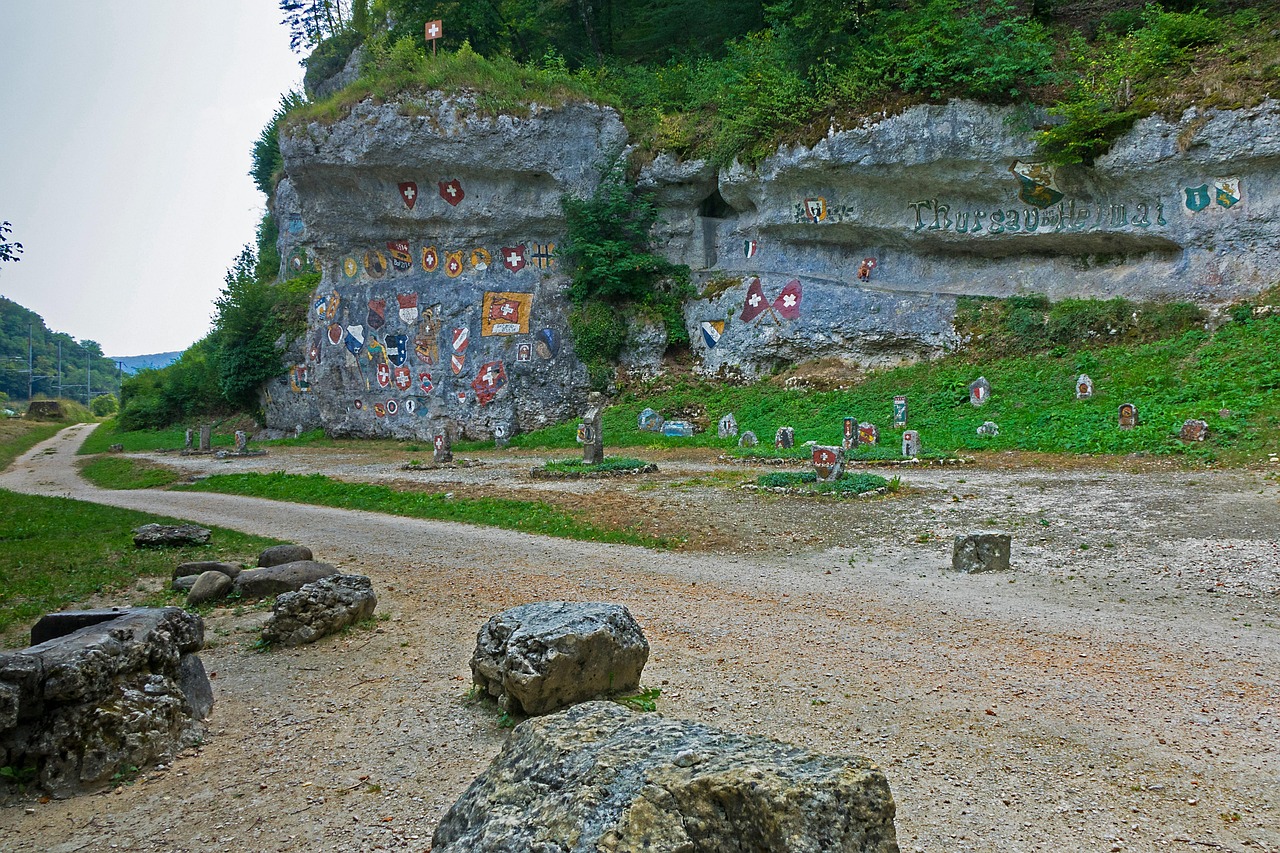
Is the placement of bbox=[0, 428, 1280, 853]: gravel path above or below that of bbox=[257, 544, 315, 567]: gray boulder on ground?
below

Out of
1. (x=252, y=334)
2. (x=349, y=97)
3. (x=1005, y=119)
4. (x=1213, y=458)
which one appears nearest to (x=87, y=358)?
(x=252, y=334)

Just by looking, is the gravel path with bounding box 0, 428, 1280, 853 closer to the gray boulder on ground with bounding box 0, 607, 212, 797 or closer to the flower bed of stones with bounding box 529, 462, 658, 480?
the gray boulder on ground with bounding box 0, 607, 212, 797

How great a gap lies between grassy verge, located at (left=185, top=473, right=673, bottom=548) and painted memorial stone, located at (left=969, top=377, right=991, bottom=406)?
12.9m

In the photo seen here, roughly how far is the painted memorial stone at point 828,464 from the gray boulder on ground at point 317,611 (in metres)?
9.02

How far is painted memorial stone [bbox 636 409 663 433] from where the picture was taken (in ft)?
85.8

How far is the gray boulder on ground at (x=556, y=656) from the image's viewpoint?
5.07 meters

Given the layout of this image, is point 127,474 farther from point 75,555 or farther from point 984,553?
point 984,553

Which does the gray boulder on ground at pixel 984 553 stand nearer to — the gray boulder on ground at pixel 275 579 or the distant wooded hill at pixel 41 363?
the gray boulder on ground at pixel 275 579

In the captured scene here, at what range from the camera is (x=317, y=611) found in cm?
720

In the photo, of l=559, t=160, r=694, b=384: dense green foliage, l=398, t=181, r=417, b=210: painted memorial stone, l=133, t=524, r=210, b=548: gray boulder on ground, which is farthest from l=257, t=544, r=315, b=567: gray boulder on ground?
l=398, t=181, r=417, b=210: painted memorial stone

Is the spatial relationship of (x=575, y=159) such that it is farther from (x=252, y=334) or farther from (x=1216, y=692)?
(x=1216, y=692)

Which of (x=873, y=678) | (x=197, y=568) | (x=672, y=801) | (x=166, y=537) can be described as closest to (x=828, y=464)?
(x=873, y=678)

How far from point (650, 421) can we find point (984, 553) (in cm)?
1771

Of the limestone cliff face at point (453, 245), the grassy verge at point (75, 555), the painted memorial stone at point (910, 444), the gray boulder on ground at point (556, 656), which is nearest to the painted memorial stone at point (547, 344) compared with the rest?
the limestone cliff face at point (453, 245)
